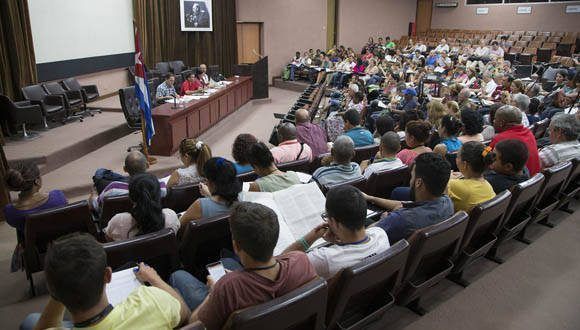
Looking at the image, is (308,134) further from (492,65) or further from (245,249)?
(492,65)

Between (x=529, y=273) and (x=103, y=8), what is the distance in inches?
356

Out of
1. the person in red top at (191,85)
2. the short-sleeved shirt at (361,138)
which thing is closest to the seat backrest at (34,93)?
the person in red top at (191,85)

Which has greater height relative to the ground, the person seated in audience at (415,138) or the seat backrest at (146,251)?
the person seated in audience at (415,138)

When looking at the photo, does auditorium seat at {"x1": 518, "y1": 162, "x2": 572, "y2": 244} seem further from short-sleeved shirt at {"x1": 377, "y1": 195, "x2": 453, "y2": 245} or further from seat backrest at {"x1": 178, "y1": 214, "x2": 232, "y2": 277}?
seat backrest at {"x1": 178, "y1": 214, "x2": 232, "y2": 277}

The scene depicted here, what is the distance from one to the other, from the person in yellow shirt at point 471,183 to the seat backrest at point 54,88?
6755 millimetres

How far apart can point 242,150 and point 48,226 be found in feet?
4.59

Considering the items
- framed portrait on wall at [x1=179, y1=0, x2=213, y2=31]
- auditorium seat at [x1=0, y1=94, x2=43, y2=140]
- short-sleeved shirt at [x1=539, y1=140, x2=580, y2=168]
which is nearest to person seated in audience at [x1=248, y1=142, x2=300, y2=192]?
short-sleeved shirt at [x1=539, y1=140, x2=580, y2=168]

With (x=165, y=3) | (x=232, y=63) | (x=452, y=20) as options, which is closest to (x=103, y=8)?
(x=165, y=3)

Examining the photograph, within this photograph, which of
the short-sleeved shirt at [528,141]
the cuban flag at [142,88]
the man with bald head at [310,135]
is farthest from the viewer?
the cuban flag at [142,88]

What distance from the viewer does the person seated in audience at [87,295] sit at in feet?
3.82

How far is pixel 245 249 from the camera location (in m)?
1.40

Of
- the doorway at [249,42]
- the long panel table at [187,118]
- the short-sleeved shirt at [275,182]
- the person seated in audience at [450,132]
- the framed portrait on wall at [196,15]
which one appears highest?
the framed portrait on wall at [196,15]

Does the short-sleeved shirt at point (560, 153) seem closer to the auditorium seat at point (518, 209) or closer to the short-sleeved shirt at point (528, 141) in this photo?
Answer: the short-sleeved shirt at point (528, 141)

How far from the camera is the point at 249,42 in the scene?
44.9 ft
